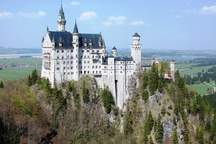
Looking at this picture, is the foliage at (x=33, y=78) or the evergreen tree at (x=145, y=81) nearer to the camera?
the foliage at (x=33, y=78)

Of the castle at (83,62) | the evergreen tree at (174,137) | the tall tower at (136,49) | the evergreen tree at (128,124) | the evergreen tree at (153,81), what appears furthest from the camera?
the tall tower at (136,49)

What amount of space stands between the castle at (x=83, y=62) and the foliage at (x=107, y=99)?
1.23 m

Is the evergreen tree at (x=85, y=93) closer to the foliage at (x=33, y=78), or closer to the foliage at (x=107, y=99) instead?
the foliage at (x=107, y=99)

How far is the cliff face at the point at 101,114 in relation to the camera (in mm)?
90750

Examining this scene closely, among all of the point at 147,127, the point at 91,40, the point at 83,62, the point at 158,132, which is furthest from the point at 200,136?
the point at 91,40

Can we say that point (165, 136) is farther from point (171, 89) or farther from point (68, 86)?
point (68, 86)

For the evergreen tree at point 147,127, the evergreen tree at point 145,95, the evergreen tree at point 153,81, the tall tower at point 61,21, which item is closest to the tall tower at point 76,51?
the tall tower at point 61,21

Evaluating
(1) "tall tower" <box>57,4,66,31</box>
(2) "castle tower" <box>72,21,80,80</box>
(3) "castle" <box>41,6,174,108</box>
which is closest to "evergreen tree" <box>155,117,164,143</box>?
(3) "castle" <box>41,6,174,108</box>

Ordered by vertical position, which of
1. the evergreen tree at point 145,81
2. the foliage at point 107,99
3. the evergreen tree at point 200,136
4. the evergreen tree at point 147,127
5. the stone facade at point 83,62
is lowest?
the evergreen tree at point 200,136

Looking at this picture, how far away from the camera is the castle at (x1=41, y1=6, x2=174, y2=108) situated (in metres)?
96.4

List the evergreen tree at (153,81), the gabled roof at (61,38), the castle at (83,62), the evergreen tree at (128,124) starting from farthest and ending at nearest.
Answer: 1. the evergreen tree at (128,124)
2. the gabled roof at (61,38)
3. the castle at (83,62)
4. the evergreen tree at (153,81)

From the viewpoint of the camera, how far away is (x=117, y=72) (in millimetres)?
98812

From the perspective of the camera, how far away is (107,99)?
319ft

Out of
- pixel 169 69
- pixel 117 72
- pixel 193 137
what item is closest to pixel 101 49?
pixel 117 72
